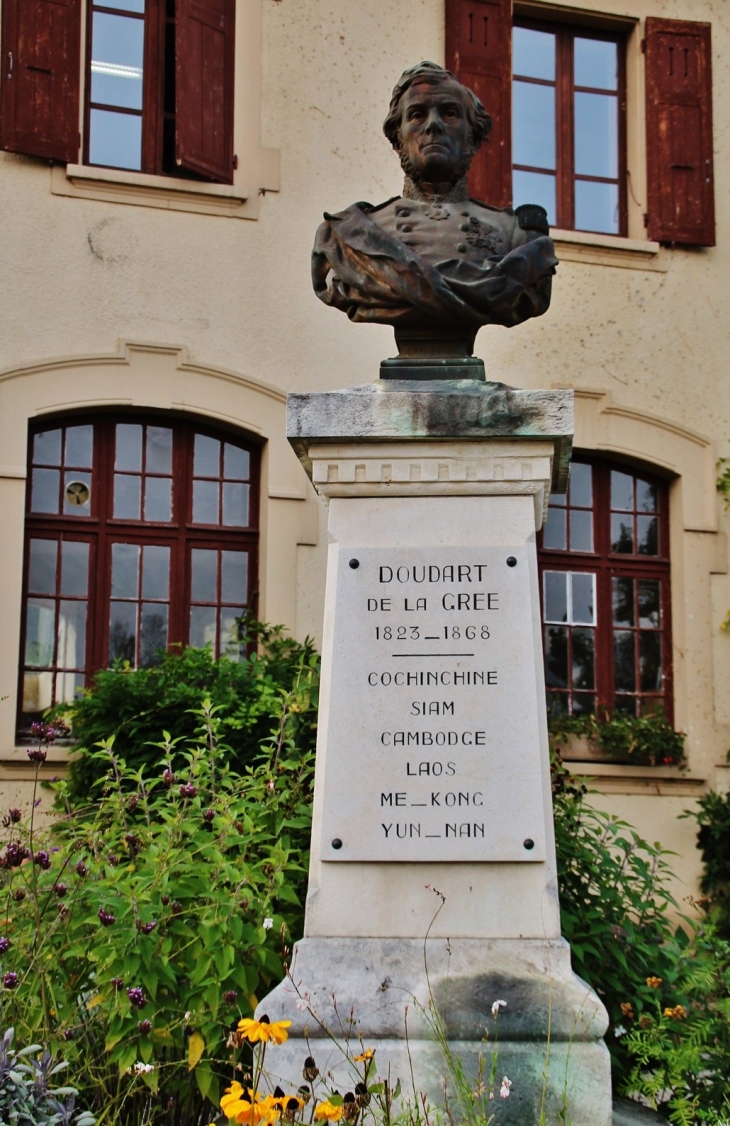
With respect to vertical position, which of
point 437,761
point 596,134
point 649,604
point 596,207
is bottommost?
point 437,761

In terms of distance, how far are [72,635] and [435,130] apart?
5560mm

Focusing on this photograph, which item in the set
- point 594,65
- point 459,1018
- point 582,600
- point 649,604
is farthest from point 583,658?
point 459,1018

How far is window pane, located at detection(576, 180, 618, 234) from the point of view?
36.8 ft

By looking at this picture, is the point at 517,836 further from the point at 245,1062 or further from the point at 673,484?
the point at 673,484

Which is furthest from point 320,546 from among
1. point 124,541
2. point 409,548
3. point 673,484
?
point 409,548

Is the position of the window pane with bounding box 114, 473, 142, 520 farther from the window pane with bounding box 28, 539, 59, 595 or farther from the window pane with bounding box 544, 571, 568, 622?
the window pane with bounding box 544, 571, 568, 622

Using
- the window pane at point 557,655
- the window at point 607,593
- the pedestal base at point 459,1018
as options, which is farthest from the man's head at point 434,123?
the window pane at point 557,655

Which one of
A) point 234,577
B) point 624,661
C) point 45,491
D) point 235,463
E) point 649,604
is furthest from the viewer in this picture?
point 649,604

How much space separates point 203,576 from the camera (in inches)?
392

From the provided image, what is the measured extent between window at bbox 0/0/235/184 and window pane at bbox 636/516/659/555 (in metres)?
3.74

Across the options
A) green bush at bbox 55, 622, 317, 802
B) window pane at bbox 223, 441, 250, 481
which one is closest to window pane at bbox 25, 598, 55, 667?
green bush at bbox 55, 622, 317, 802

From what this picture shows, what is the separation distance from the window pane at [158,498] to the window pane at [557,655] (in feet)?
9.07

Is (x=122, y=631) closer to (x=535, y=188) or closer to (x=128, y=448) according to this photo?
(x=128, y=448)

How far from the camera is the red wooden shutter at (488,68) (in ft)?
35.2
